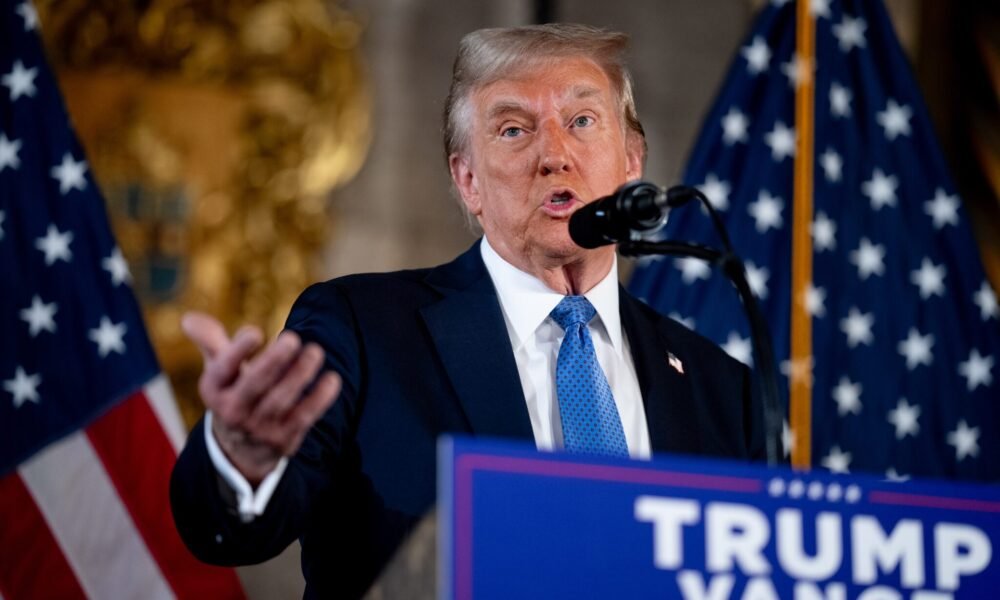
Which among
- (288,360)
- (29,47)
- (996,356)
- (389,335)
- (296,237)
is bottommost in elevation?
(996,356)

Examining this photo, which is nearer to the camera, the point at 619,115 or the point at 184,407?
the point at 619,115

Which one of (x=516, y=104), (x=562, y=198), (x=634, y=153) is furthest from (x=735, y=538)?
(x=634, y=153)

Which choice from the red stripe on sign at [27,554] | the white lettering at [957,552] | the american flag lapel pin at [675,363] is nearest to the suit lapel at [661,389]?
the american flag lapel pin at [675,363]

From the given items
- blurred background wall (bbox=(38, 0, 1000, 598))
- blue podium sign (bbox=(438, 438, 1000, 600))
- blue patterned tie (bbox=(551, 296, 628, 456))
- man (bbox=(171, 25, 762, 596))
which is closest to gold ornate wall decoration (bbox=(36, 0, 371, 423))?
blurred background wall (bbox=(38, 0, 1000, 598))

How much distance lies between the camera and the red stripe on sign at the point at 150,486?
347 cm

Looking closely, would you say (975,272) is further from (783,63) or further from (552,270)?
(552,270)

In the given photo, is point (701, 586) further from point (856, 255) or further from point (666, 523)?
point (856, 255)

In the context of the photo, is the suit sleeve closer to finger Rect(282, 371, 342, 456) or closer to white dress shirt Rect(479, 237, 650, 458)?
finger Rect(282, 371, 342, 456)

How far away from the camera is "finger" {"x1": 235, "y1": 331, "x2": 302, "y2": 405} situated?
1.45 meters

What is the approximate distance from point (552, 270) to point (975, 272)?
2.67 metres

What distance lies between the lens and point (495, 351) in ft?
7.34

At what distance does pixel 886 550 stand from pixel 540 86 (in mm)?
1267

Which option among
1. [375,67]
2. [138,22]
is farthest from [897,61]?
[138,22]

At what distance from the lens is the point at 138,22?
4.25m
